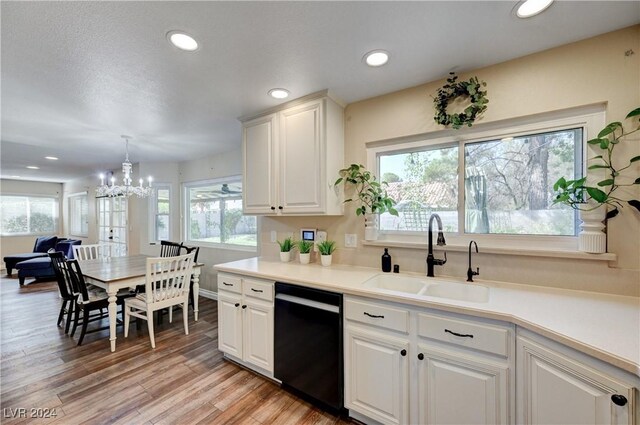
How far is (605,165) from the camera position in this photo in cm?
152

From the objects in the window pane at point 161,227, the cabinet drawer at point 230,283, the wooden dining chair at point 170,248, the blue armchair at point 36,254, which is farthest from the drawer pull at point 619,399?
the blue armchair at point 36,254

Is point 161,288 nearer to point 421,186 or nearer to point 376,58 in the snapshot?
point 421,186

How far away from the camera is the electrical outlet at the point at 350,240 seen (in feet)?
7.90

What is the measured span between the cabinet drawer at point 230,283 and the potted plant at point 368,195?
3.90 ft

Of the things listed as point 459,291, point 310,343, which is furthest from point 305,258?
point 459,291

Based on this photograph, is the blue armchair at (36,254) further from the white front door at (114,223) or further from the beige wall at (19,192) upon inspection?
the white front door at (114,223)

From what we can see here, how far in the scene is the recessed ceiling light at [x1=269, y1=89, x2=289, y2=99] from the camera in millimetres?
2193

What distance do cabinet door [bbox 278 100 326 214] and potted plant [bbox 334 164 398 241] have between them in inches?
8.9

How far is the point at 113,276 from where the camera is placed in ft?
9.44

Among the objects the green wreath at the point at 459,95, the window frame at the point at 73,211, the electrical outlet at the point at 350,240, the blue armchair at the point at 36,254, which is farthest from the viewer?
the window frame at the point at 73,211

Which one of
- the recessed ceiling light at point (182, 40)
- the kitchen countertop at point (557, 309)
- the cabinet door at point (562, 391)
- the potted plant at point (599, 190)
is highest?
the recessed ceiling light at point (182, 40)

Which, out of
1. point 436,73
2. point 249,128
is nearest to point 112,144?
point 249,128

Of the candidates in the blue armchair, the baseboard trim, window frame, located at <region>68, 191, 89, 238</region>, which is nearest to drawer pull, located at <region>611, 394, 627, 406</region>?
the baseboard trim

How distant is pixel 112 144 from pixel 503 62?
4.71m
